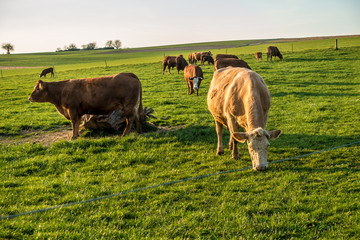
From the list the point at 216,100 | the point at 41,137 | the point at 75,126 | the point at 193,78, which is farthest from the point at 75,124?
the point at 193,78

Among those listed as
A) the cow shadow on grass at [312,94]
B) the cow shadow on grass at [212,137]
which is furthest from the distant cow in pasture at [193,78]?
the cow shadow on grass at [212,137]

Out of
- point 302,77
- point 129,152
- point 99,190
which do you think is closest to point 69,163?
point 129,152

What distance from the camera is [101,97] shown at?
1001 centimetres

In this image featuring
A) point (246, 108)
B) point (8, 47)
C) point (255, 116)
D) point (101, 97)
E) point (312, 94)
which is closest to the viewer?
point (255, 116)

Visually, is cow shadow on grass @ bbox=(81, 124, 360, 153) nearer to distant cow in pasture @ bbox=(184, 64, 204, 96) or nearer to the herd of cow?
the herd of cow

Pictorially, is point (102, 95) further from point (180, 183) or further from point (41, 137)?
point (180, 183)

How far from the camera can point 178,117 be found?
12508 mm

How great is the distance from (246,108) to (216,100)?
152 centimetres

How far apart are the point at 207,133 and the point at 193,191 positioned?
4.32 m

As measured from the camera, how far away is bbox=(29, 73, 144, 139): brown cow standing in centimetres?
1003

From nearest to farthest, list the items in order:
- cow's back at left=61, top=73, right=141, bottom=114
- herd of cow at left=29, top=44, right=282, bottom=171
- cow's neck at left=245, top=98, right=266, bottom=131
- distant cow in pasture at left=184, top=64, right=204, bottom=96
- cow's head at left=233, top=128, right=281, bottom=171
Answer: cow's head at left=233, top=128, right=281, bottom=171, herd of cow at left=29, top=44, right=282, bottom=171, cow's neck at left=245, top=98, right=266, bottom=131, cow's back at left=61, top=73, right=141, bottom=114, distant cow in pasture at left=184, top=64, right=204, bottom=96

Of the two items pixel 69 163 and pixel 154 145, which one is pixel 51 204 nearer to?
pixel 69 163

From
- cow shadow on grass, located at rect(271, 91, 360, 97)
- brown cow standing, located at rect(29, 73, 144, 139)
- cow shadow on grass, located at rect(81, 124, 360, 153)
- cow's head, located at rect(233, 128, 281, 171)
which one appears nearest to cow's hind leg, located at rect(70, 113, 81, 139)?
brown cow standing, located at rect(29, 73, 144, 139)

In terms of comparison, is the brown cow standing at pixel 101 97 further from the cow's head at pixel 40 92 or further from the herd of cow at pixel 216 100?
the cow's head at pixel 40 92
